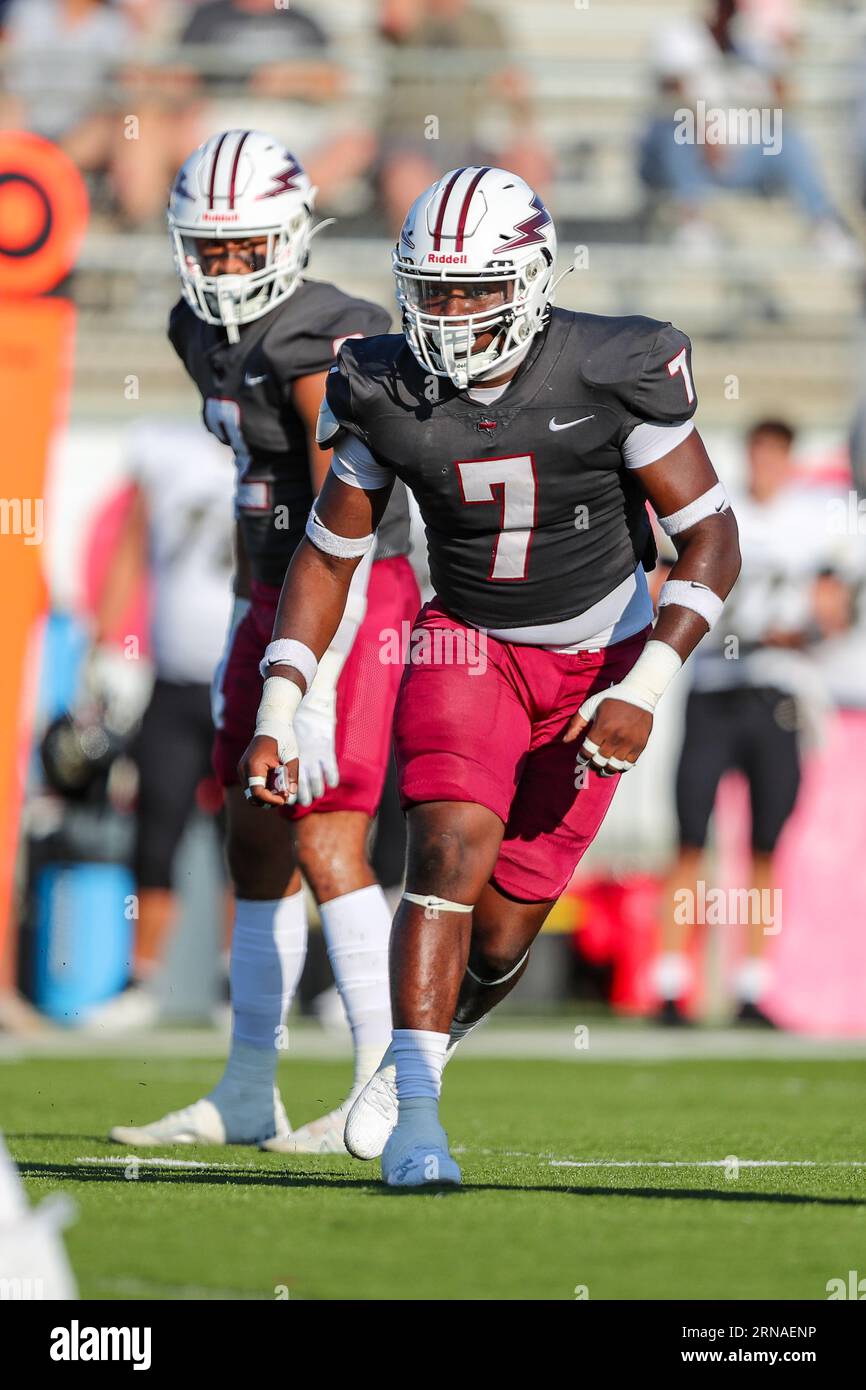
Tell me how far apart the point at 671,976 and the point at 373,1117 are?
19.2 ft

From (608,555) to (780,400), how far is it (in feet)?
27.3

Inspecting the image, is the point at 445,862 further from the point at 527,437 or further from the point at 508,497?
the point at 527,437

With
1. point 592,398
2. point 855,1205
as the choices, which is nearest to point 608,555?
point 592,398

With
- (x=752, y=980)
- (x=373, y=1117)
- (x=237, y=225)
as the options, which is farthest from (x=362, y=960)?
(x=752, y=980)

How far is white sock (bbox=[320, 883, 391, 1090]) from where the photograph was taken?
575 cm

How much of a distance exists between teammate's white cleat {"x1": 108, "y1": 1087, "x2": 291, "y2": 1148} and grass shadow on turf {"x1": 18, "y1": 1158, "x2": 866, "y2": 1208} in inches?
22.1

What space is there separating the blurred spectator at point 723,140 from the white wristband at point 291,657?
30.1ft

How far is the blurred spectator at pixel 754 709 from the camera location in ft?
35.1

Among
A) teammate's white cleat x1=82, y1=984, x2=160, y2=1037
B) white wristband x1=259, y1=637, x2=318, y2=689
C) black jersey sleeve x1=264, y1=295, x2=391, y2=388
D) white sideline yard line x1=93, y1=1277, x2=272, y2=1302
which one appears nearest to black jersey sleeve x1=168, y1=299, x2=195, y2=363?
black jersey sleeve x1=264, y1=295, x2=391, y2=388

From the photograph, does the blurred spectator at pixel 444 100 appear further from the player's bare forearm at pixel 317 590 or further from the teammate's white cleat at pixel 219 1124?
the player's bare forearm at pixel 317 590

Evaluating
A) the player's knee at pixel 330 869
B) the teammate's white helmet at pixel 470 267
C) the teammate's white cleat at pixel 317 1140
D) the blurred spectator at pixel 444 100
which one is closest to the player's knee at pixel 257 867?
the player's knee at pixel 330 869

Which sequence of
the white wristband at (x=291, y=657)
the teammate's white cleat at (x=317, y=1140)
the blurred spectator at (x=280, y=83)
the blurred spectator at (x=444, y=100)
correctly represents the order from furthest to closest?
the blurred spectator at (x=280, y=83), the blurred spectator at (x=444, y=100), the teammate's white cleat at (x=317, y=1140), the white wristband at (x=291, y=657)

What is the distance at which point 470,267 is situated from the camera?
4688mm
